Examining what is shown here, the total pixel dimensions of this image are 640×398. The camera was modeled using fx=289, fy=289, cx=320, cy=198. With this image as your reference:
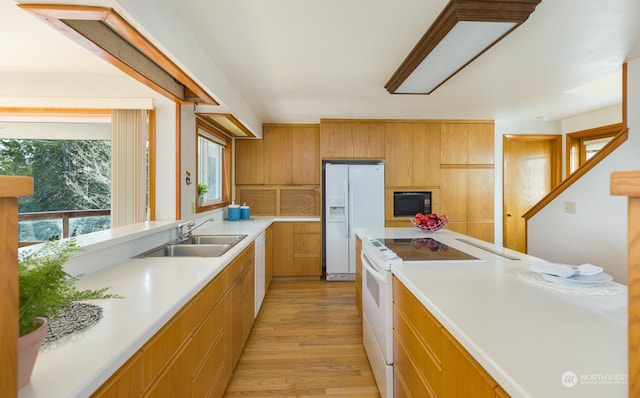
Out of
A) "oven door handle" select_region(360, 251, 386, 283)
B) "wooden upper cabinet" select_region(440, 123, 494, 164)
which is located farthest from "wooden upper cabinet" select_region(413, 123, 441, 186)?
"oven door handle" select_region(360, 251, 386, 283)

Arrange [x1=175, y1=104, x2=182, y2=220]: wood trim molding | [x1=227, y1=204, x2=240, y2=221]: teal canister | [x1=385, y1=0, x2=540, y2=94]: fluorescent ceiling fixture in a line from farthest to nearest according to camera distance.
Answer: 1. [x1=227, y1=204, x2=240, y2=221]: teal canister
2. [x1=175, y1=104, x2=182, y2=220]: wood trim molding
3. [x1=385, y1=0, x2=540, y2=94]: fluorescent ceiling fixture

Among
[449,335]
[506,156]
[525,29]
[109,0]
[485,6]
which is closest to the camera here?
[449,335]

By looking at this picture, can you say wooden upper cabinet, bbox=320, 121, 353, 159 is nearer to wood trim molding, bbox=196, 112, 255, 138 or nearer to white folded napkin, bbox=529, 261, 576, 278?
wood trim molding, bbox=196, 112, 255, 138

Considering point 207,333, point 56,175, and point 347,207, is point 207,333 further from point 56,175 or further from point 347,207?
point 56,175

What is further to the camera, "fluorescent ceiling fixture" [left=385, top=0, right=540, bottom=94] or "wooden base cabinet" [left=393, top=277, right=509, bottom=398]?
"fluorescent ceiling fixture" [left=385, top=0, right=540, bottom=94]

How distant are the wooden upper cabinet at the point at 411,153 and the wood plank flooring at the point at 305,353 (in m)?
1.92

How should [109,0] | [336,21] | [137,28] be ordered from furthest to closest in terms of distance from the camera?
[336,21] → [137,28] → [109,0]

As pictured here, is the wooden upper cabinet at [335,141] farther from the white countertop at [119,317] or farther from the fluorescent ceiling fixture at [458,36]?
the white countertop at [119,317]

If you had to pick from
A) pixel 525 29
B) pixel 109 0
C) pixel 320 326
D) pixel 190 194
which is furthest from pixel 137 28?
pixel 320 326

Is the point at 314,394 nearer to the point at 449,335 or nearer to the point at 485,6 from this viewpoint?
the point at 449,335

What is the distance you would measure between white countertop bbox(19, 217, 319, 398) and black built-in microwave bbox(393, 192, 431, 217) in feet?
9.70

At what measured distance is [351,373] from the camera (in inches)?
83.2

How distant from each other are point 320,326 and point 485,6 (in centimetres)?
275

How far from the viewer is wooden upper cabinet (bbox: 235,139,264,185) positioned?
444 centimetres
